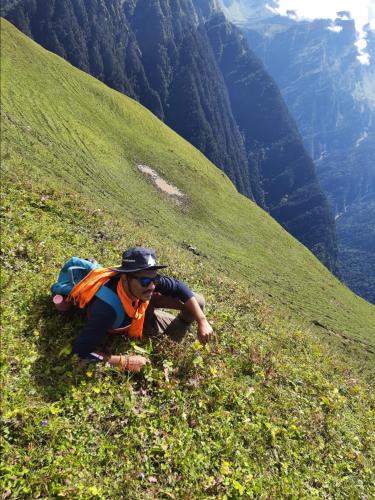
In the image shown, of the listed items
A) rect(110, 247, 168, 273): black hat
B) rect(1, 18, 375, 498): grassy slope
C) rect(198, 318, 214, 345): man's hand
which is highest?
rect(110, 247, 168, 273): black hat

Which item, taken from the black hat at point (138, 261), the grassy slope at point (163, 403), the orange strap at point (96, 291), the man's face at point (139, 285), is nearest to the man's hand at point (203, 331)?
the grassy slope at point (163, 403)

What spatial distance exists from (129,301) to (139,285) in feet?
1.41

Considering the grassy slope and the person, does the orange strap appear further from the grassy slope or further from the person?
the grassy slope

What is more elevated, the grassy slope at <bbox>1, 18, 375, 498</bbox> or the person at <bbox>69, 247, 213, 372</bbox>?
the person at <bbox>69, 247, 213, 372</bbox>

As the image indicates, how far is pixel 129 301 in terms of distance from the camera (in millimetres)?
7324

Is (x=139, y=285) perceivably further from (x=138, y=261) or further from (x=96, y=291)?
(x=96, y=291)

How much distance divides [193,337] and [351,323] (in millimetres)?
40816

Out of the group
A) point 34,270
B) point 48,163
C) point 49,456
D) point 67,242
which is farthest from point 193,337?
point 48,163

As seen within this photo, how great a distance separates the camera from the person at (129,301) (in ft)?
23.1

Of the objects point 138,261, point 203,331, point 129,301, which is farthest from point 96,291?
point 203,331

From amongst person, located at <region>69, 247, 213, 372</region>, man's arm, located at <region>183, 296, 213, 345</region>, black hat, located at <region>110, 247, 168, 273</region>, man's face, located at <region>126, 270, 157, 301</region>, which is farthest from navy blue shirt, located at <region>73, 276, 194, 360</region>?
man's arm, located at <region>183, 296, 213, 345</region>

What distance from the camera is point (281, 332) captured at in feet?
51.7

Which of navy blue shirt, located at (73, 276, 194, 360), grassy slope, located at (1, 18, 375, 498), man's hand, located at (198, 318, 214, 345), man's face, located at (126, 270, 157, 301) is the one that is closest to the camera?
grassy slope, located at (1, 18, 375, 498)

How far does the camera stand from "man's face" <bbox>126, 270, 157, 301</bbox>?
279 inches
